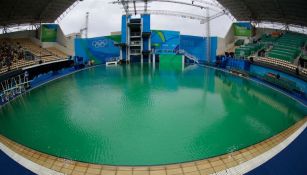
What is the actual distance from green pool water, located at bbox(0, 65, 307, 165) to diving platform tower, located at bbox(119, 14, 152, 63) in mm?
19400

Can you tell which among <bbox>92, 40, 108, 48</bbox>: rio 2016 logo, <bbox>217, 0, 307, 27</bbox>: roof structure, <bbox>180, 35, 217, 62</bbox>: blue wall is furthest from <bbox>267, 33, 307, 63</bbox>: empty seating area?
<bbox>92, 40, 108, 48</bbox>: rio 2016 logo

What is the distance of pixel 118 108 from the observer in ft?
49.9

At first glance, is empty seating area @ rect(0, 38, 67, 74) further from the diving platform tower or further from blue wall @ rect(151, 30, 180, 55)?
blue wall @ rect(151, 30, 180, 55)

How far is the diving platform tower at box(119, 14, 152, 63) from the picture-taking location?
3888cm

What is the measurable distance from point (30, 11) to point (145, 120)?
2786 centimetres

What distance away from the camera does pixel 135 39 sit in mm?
40719

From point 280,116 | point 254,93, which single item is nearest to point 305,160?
point 280,116

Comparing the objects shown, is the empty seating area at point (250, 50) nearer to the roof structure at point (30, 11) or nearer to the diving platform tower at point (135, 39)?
the diving platform tower at point (135, 39)

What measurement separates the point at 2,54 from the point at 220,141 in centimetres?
2544

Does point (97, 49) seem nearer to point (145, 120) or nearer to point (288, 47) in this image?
point (288, 47)

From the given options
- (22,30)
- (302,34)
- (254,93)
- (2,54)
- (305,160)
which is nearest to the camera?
(305,160)

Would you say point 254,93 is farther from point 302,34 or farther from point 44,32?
point 44,32

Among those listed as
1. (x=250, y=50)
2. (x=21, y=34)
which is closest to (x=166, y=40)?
(x=250, y=50)

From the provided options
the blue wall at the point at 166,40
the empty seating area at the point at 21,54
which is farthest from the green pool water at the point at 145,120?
the blue wall at the point at 166,40
